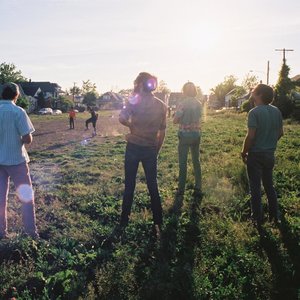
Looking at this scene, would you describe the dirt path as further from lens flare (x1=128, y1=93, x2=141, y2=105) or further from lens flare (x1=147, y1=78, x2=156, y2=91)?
lens flare (x1=147, y1=78, x2=156, y2=91)

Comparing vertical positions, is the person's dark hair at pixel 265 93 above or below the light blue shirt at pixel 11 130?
above

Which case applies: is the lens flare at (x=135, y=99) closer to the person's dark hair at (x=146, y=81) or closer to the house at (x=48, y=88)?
the person's dark hair at (x=146, y=81)

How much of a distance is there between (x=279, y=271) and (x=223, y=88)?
12813cm

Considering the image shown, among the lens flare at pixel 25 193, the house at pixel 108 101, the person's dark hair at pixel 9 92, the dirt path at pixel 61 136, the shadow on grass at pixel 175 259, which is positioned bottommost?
the house at pixel 108 101

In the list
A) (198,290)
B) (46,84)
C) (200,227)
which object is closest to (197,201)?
(200,227)

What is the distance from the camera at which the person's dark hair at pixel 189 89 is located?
707cm

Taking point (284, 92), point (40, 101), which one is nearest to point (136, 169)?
point (284, 92)

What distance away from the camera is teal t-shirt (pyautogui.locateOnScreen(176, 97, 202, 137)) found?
23.9 ft

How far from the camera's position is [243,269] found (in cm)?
435

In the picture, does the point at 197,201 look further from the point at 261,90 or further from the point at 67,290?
the point at 67,290

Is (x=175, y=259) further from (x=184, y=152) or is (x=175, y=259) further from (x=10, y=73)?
(x=10, y=73)

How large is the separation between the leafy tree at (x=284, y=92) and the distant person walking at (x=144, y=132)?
35862mm

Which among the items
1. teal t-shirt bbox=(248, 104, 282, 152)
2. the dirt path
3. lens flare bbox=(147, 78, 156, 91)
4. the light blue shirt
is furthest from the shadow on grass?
the dirt path

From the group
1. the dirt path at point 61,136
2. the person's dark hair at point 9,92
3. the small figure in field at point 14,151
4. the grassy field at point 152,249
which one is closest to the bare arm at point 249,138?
the grassy field at point 152,249
